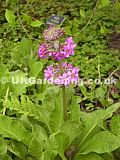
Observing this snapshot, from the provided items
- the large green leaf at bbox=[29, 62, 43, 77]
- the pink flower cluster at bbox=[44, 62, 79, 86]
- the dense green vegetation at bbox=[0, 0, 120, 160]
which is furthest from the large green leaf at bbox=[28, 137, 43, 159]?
the large green leaf at bbox=[29, 62, 43, 77]

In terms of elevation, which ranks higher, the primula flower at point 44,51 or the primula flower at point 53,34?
the primula flower at point 53,34

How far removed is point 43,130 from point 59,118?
0.13 meters

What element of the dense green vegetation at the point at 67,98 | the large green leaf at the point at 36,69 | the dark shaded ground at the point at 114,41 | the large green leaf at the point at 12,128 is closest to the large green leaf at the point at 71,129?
the dense green vegetation at the point at 67,98

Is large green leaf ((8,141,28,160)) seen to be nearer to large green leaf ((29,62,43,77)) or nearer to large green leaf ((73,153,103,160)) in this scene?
large green leaf ((73,153,103,160))

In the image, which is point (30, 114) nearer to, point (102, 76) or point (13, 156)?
point (13, 156)

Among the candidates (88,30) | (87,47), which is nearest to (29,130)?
(87,47)

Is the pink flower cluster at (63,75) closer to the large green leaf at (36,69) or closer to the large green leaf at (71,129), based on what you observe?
the large green leaf at (71,129)

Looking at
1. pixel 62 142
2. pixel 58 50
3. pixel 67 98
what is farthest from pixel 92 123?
pixel 58 50

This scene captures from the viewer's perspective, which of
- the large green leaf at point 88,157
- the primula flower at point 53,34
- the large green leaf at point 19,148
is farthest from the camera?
the large green leaf at point 19,148

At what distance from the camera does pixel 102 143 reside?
79.4 inches

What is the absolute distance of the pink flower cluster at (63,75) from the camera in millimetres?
1849

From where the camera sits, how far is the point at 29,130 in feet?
7.55

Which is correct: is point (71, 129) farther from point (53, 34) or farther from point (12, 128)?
point (53, 34)

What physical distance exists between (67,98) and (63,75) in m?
0.69
